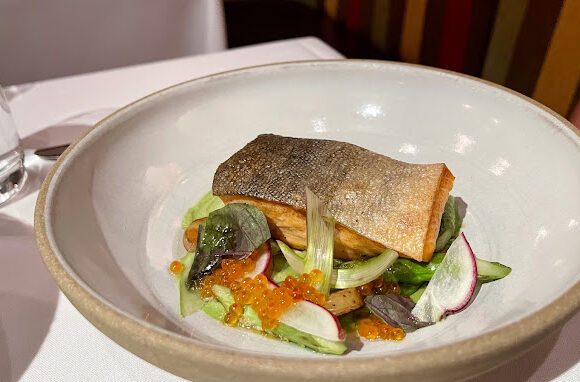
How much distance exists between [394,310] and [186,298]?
471 mm

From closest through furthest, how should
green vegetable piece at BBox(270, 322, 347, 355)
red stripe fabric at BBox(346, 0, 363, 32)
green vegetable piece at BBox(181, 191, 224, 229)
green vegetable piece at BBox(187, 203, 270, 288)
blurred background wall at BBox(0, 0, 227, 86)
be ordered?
green vegetable piece at BBox(270, 322, 347, 355), green vegetable piece at BBox(187, 203, 270, 288), green vegetable piece at BBox(181, 191, 224, 229), blurred background wall at BBox(0, 0, 227, 86), red stripe fabric at BBox(346, 0, 363, 32)

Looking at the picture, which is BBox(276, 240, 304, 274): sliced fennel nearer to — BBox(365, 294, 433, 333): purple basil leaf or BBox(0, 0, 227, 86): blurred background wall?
BBox(365, 294, 433, 333): purple basil leaf

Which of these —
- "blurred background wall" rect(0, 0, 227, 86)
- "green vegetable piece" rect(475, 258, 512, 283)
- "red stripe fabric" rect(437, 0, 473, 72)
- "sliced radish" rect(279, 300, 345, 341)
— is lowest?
"red stripe fabric" rect(437, 0, 473, 72)

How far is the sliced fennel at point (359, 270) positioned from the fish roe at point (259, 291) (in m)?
0.05

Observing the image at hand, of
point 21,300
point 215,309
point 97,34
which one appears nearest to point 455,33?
point 97,34

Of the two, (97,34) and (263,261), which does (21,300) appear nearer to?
(263,261)

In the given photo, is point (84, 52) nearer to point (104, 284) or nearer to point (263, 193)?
point (263, 193)

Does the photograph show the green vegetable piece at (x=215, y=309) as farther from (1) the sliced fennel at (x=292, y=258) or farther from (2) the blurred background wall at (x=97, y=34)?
(2) the blurred background wall at (x=97, y=34)

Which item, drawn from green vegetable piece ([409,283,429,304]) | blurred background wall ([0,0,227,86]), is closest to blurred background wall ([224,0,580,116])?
blurred background wall ([0,0,227,86])

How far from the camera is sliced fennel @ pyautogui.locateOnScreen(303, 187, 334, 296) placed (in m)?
1.26

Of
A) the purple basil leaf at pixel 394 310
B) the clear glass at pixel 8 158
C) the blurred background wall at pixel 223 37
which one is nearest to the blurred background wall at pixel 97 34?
the blurred background wall at pixel 223 37

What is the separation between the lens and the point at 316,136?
5.65 feet

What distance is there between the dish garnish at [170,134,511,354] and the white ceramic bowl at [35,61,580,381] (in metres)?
0.05

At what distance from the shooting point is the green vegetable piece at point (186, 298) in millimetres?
1151
